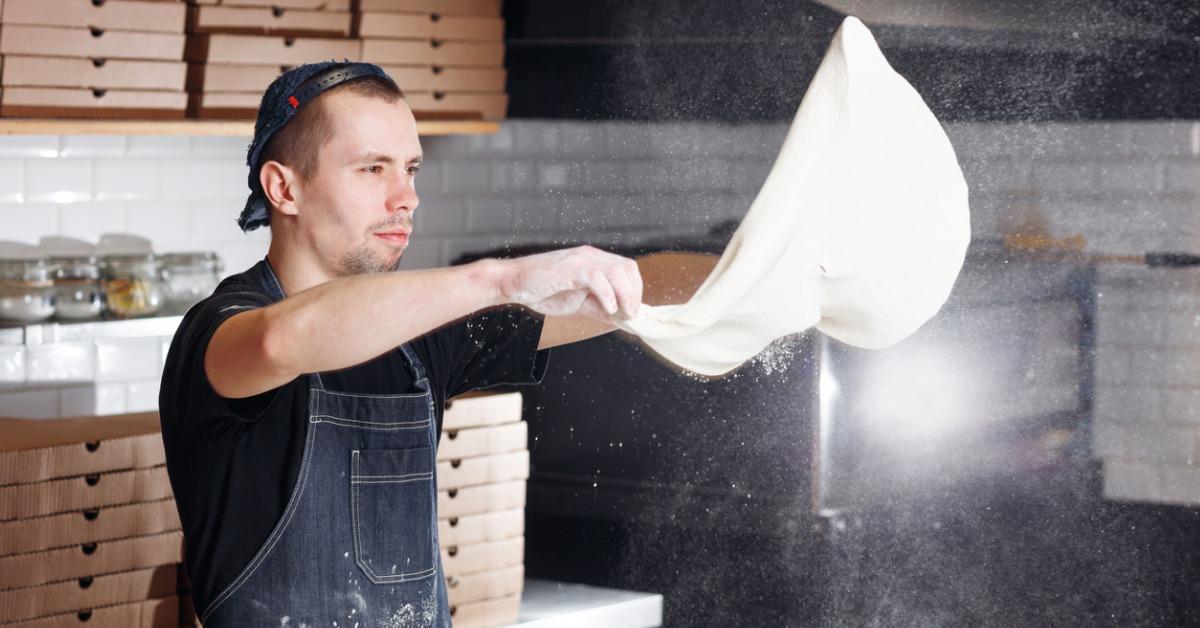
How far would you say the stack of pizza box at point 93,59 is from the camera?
2.43 m

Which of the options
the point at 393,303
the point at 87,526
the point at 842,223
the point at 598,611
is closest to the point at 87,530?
the point at 87,526

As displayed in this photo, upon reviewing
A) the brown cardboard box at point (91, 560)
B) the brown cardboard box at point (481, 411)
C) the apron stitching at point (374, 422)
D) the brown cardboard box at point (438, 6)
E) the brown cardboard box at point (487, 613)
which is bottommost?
the brown cardboard box at point (487, 613)

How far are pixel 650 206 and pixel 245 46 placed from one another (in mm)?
917

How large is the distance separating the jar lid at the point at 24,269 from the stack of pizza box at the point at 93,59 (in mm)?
298

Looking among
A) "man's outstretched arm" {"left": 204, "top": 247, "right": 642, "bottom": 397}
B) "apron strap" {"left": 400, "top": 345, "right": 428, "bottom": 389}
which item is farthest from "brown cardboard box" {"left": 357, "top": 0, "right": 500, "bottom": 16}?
"man's outstretched arm" {"left": 204, "top": 247, "right": 642, "bottom": 397}

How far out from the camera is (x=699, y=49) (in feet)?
7.41

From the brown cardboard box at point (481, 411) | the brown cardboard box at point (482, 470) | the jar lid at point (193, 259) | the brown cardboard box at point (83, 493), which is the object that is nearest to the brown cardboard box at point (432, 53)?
the jar lid at point (193, 259)

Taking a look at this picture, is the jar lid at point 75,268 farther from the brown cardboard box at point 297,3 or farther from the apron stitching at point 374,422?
the apron stitching at point 374,422

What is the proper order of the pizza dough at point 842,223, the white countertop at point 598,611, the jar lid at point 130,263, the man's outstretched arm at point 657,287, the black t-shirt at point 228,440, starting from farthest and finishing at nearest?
1. the jar lid at point 130,263
2. the white countertop at point 598,611
3. the man's outstretched arm at point 657,287
4. the pizza dough at point 842,223
5. the black t-shirt at point 228,440

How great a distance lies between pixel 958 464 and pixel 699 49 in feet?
2.72

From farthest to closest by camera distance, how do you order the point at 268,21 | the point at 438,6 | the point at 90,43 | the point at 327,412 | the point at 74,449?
the point at 438,6 < the point at 268,21 < the point at 90,43 < the point at 74,449 < the point at 327,412

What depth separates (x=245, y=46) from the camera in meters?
2.68

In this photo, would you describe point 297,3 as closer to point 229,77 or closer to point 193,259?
point 229,77

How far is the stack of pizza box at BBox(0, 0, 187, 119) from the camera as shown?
7.97 ft
